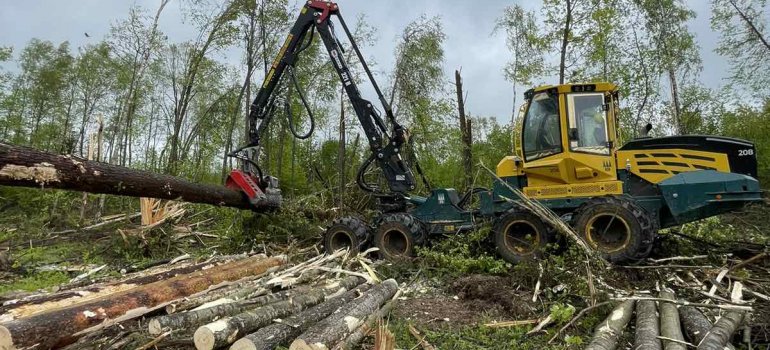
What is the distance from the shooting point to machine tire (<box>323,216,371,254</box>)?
7.92 metres

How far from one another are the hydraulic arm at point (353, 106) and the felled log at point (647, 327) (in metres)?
4.41

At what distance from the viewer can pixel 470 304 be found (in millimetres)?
5230

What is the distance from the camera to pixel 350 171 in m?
15.0

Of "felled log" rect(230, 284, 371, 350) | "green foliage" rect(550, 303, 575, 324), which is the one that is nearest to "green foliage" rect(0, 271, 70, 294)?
"felled log" rect(230, 284, 371, 350)

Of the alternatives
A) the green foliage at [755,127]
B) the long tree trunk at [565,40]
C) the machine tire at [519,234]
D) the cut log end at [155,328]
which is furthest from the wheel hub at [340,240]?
the green foliage at [755,127]

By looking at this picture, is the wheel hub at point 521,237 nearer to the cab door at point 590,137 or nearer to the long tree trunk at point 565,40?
the cab door at point 590,137

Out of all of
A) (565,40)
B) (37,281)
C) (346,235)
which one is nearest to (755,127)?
(565,40)

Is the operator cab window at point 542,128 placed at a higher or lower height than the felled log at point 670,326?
higher

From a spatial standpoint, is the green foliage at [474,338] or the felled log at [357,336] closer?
the felled log at [357,336]

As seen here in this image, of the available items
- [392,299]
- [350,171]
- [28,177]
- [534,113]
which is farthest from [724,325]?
[350,171]

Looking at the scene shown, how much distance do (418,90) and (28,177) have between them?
15194mm

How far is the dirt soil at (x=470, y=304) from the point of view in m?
4.78

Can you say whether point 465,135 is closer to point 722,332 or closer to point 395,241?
point 395,241

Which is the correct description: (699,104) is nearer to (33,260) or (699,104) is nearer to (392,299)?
(392,299)
